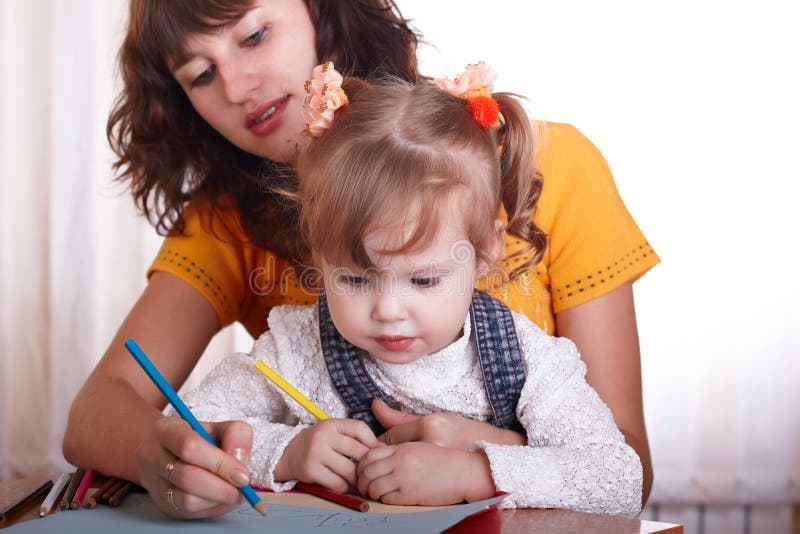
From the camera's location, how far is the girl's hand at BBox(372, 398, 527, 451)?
1.04m

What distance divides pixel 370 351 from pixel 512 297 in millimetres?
357

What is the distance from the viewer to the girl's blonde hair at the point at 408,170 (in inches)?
40.9

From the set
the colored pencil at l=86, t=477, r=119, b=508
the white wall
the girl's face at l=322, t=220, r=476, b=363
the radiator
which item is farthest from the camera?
the radiator

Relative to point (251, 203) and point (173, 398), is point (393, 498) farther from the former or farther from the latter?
point (251, 203)

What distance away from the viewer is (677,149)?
234 cm

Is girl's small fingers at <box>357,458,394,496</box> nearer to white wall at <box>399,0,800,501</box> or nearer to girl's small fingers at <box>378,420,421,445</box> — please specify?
girl's small fingers at <box>378,420,421,445</box>

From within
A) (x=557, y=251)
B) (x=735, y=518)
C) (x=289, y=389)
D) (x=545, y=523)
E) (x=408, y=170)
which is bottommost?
(x=735, y=518)

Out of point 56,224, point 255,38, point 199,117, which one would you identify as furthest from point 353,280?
point 56,224

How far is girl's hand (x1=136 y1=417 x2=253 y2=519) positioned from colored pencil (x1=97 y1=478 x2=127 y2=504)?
0.13 ft

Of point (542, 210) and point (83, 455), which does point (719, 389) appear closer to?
point (542, 210)

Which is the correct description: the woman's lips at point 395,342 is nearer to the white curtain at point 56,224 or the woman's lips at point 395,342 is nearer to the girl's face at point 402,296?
the girl's face at point 402,296

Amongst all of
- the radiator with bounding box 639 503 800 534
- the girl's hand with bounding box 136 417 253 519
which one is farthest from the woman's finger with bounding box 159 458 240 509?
the radiator with bounding box 639 503 800 534

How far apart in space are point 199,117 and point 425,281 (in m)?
0.77

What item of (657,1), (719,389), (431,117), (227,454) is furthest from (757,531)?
(227,454)
